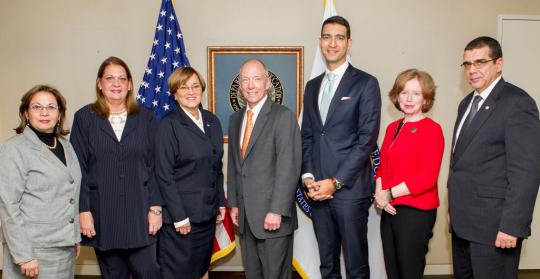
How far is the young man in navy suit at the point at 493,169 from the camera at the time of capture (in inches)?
70.5

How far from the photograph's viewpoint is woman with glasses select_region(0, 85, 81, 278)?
1869mm

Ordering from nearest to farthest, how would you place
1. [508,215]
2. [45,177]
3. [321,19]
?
[508,215] < [45,177] < [321,19]

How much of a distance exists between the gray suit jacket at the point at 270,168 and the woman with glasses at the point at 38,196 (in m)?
0.99

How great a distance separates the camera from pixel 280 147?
225cm

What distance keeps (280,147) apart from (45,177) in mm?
1285

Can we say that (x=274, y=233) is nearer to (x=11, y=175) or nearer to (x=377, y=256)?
(x=377, y=256)

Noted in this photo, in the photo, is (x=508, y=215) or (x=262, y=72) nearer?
(x=508, y=215)

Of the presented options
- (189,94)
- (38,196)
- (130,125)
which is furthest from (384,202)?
(38,196)

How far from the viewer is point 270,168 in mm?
2270

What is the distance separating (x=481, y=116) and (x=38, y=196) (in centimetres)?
235

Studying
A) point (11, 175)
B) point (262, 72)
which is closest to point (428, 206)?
point (262, 72)

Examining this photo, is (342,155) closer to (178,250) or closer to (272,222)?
(272,222)

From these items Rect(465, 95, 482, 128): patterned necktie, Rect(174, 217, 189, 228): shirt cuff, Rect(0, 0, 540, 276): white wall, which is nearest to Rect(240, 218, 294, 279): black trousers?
Rect(174, 217, 189, 228): shirt cuff

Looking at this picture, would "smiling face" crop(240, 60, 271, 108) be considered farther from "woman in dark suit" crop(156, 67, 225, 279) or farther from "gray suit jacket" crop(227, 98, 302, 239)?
"woman in dark suit" crop(156, 67, 225, 279)
